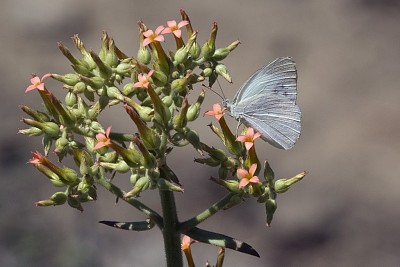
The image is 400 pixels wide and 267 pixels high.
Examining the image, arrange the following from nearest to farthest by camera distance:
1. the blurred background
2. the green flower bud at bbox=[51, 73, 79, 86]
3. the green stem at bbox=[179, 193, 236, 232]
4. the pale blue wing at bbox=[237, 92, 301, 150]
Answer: the green stem at bbox=[179, 193, 236, 232] → the green flower bud at bbox=[51, 73, 79, 86] → the pale blue wing at bbox=[237, 92, 301, 150] → the blurred background

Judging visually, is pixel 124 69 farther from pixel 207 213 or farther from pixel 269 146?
pixel 269 146

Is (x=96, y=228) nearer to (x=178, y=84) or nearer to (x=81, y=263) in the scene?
(x=81, y=263)

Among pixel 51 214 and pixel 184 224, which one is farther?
pixel 51 214

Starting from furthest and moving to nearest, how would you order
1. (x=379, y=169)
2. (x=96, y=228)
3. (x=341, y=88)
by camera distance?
(x=341, y=88), (x=379, y=169), (x=96, y=228)

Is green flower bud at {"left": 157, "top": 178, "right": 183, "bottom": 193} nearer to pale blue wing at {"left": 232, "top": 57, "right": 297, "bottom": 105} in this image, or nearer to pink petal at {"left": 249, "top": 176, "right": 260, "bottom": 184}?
pink petal at {"left": 249, "top": 176, "right": 260, "bottom": 184}

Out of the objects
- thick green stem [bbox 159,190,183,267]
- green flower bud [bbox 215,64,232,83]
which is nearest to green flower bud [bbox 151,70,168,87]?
green flower bud [bbox 215,64,232,83]

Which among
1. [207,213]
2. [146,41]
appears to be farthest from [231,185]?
[146,41]

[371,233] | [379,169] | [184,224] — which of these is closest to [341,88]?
[379,169]
